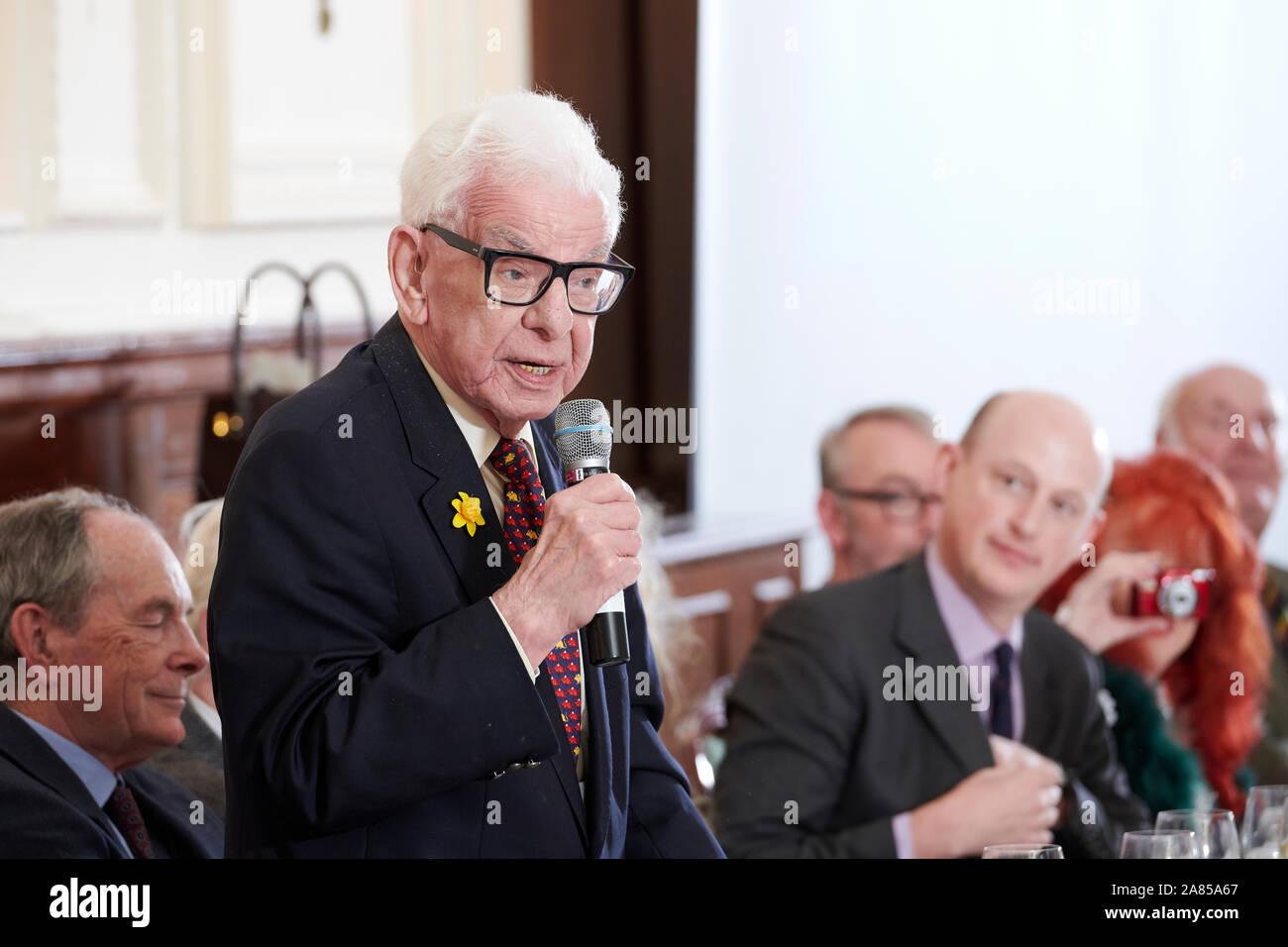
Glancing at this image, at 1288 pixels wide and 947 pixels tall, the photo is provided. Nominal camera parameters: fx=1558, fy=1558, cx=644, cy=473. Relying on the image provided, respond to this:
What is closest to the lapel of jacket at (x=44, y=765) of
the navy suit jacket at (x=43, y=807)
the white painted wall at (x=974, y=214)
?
the navy suit jacket at (x=43, y=807)

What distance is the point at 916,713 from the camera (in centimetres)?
285

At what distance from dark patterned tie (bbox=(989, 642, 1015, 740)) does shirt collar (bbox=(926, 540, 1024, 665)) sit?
0.09ft

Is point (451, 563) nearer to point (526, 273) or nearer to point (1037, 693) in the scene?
point (526, 273)

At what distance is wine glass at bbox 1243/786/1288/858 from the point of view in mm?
2486

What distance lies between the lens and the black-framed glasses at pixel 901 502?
3.57 metres

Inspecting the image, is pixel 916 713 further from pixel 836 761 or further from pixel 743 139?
pixel 743 139

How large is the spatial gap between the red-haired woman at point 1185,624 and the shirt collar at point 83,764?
6.76 feet

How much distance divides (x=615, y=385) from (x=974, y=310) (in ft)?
4.65

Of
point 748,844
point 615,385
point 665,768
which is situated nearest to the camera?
point 665,768

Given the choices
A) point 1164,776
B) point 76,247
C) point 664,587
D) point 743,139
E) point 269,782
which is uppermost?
point 743,139

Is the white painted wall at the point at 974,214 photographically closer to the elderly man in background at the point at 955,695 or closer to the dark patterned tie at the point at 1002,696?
the elderly man in background at the point at 955,695

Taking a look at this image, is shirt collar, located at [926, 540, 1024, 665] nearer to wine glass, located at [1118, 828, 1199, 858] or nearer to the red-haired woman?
the red-haired woman

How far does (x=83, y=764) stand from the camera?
2.24 metres

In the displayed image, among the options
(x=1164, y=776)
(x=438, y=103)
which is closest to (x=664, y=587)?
(x=1164, y=776)
